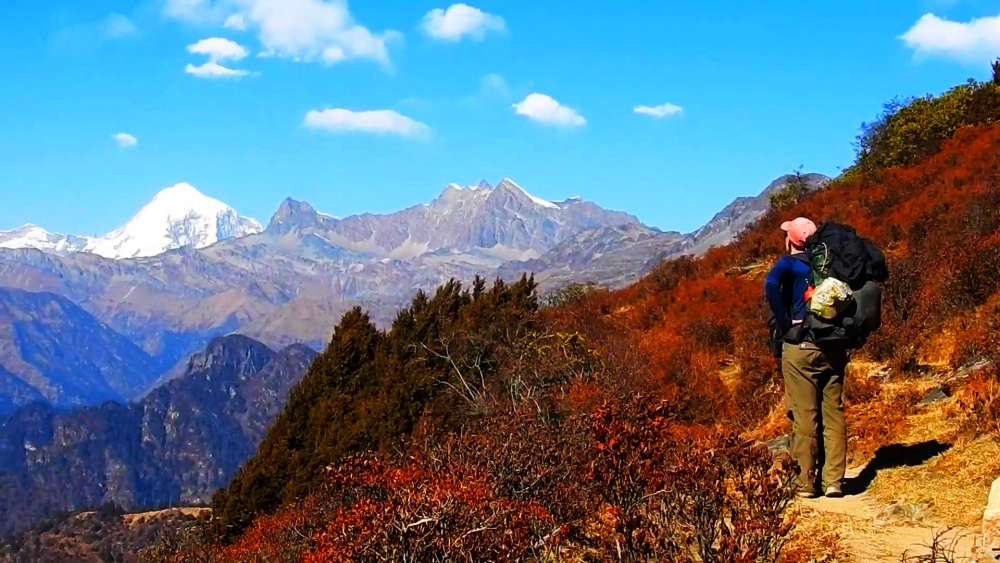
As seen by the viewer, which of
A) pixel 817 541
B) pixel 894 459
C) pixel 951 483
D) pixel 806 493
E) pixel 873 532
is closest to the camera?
pixel 817 541

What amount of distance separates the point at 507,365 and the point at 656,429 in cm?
1075

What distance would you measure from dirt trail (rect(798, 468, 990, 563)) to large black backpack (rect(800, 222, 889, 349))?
125 cm

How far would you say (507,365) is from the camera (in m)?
15.5

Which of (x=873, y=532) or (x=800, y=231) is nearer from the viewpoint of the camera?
(x=873, y=532)

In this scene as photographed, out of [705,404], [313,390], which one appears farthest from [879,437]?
[313,390]

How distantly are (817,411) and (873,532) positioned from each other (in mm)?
1206

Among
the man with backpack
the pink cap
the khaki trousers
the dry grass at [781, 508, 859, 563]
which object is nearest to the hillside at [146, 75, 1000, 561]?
the dry grass at [781, 508, 859, 563]

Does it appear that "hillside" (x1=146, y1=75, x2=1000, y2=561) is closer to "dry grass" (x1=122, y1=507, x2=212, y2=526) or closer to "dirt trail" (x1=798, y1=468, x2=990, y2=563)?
"dirt trail" (x1=798, y1=468, x2=990, y2=563)

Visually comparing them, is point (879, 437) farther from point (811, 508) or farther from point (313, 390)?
point (313, 390)

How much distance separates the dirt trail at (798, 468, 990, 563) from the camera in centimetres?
546

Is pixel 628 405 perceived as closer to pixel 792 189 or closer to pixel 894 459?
pixel 894 459

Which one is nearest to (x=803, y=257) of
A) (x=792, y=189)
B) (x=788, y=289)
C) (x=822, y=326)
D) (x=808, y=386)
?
(x=788, y=289)

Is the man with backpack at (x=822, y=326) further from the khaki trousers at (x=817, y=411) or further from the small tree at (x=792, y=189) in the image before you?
the small tree at (x=792, y=189)

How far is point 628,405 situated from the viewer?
5.14 metres
